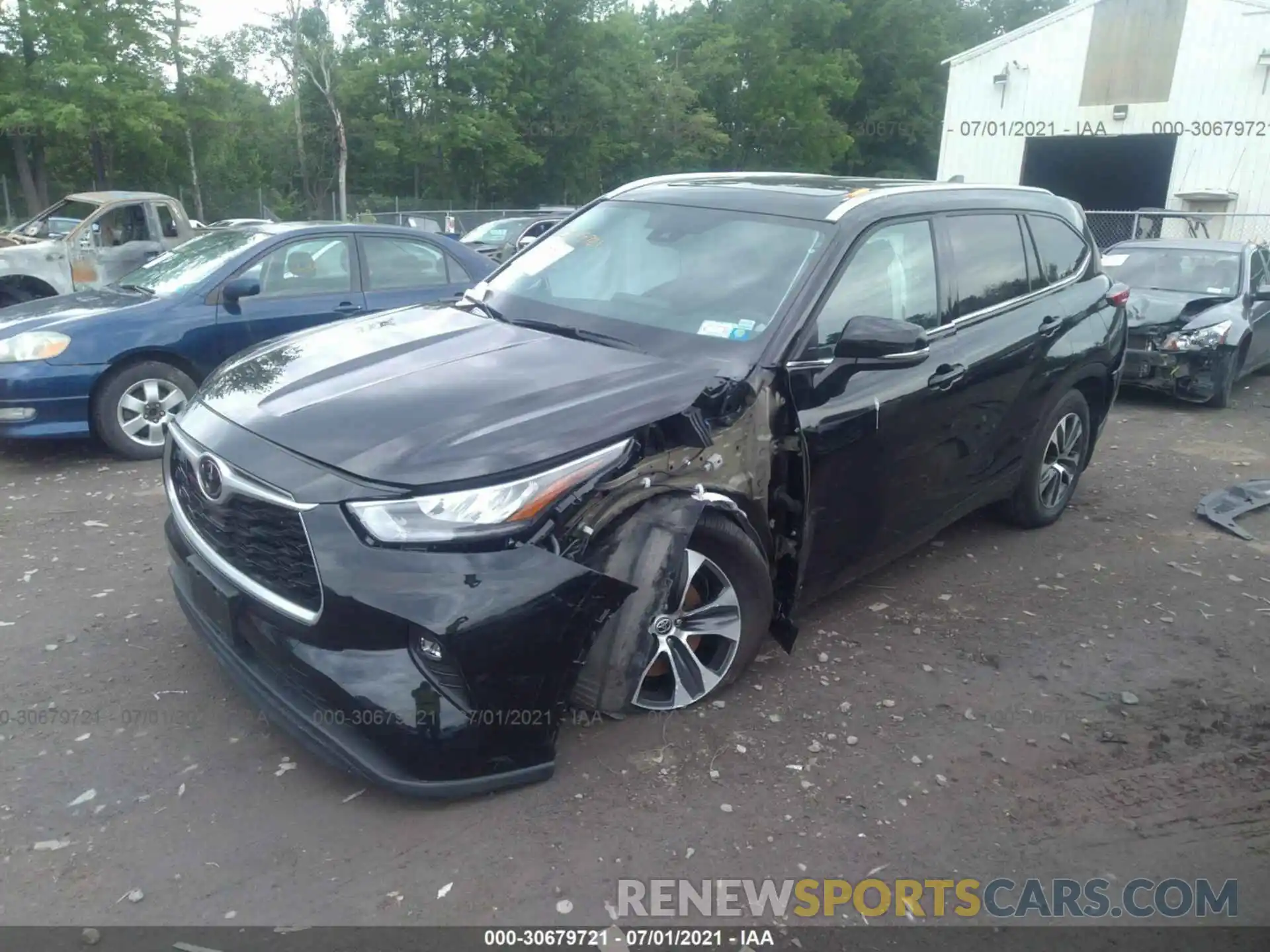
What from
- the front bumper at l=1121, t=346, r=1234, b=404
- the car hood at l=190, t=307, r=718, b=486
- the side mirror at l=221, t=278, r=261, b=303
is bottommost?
the front bumper at l=1121, t=346, r=1234, b=404

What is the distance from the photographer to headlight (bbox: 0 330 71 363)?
6.10m

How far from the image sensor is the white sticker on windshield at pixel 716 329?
3775mm

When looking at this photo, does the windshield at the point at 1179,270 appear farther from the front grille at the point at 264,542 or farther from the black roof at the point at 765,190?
the front grille at the point at 264,542

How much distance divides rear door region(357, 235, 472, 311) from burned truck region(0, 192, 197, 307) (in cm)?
541

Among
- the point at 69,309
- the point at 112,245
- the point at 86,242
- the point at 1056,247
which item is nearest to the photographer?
the point at 1056,247

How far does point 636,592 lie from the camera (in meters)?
3.17

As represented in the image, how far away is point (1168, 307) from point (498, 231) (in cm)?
1285

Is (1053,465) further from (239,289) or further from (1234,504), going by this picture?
(239,289)

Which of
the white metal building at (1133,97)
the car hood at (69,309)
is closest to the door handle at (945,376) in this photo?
the car hood at (69,309)

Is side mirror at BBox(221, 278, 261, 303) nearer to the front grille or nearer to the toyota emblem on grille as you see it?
the front grille

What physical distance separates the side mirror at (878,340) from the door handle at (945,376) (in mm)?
490

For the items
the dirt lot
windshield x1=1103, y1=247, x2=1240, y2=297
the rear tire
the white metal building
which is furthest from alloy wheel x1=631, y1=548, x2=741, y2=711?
the white metal building

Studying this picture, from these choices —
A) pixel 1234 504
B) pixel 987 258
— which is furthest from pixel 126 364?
pixel 1234 504

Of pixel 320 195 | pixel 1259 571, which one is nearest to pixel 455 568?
pixel 1259 571
